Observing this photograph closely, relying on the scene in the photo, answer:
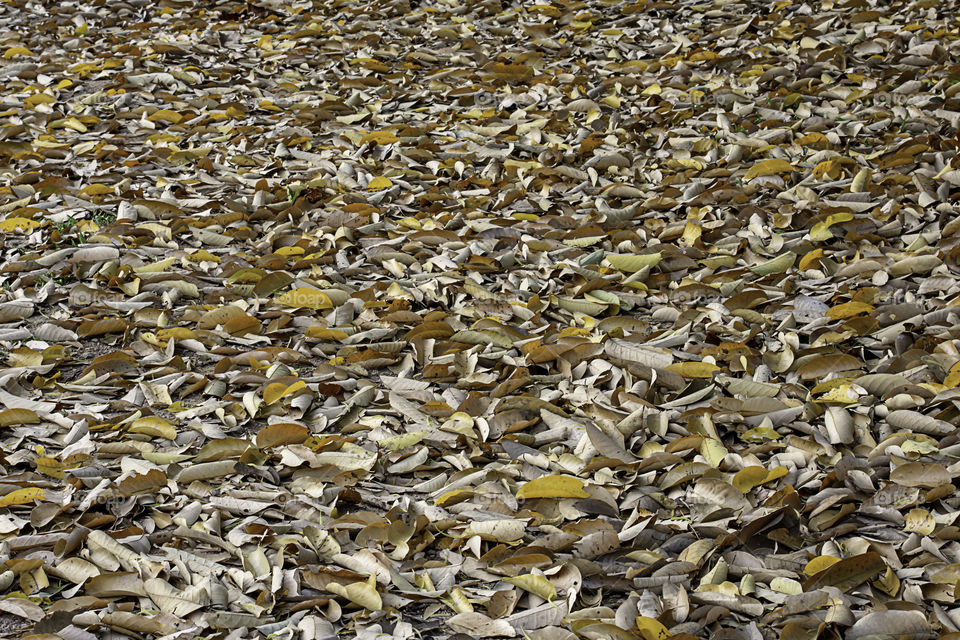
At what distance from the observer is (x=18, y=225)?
3.66 meters

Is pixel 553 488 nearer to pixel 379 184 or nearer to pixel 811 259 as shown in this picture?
pixel 811 259

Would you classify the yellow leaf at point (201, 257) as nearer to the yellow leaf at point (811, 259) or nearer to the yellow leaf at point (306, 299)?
the yellow leaf at point (306, 299)

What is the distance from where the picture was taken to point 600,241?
347 cm

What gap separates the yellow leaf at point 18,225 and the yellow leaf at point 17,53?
92.9 inches

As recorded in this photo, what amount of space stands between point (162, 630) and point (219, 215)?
213 cm

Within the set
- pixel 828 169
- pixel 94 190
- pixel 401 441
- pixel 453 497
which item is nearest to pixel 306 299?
pixel 401 441

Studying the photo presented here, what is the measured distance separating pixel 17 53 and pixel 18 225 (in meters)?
2.41

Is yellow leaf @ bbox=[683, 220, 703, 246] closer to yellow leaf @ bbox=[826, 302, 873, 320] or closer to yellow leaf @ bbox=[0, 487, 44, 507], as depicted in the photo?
yellow leaf @ bbox=[826, 302, 873, 320]

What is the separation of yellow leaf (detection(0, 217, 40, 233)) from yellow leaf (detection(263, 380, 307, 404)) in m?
1.61

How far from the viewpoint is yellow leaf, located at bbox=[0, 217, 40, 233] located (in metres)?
3.65

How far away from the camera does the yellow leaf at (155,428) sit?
255 centimetres

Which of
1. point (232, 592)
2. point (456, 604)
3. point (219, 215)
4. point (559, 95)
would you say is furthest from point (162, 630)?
point (559, 95)

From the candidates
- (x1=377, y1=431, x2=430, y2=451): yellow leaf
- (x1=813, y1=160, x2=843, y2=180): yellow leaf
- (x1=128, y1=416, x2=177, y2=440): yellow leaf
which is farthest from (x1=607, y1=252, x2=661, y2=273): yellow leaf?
(x1=128, y1=416, x2=177, y2=440): yellow leaf

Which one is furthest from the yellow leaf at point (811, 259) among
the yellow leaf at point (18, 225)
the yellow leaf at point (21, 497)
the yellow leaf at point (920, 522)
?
the yellow leaf at point (18, 225)
